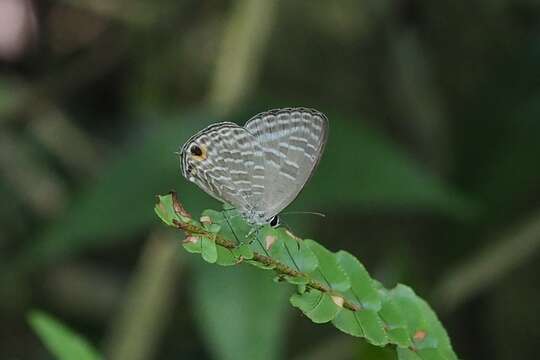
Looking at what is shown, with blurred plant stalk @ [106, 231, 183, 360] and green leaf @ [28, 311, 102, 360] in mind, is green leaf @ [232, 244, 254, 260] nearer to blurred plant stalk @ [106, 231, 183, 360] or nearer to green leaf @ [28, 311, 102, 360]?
green leaf @ [28, 311, 102, 360]

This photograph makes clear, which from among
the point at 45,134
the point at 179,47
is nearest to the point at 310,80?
the point at 179,47

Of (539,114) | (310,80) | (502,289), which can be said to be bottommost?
(502,289)

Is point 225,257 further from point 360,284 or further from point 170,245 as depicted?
point 170,245

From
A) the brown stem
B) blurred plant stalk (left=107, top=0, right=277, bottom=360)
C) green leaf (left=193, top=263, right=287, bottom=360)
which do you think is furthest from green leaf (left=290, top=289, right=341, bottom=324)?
blurred plant stalk (left=107, top=0, right=277, bottom=360)

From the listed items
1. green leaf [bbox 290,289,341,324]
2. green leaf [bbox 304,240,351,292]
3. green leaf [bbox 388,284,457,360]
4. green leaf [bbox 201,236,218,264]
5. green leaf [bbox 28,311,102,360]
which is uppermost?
green leaf [bbox 201,236,218,264]

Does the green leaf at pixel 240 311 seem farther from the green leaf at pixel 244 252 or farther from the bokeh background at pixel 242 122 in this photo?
the green leaf at pixel 244 252

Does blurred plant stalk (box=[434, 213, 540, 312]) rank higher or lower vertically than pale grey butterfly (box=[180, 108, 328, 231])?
lower

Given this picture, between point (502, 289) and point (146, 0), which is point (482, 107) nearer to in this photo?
point (502, 289)
